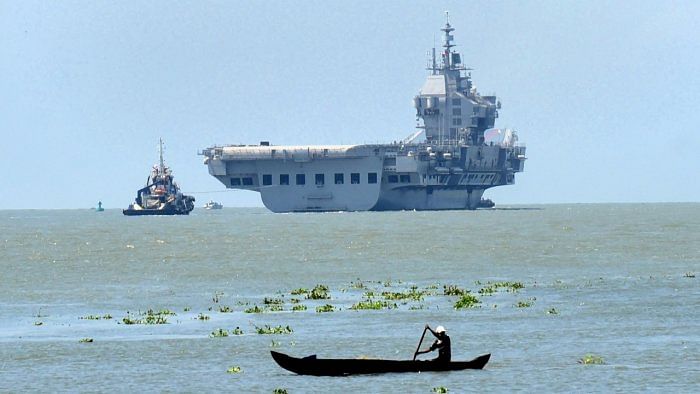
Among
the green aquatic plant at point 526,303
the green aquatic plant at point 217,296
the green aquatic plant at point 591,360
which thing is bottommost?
the green aquatic plant at point 591,360

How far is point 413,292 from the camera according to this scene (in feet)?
197

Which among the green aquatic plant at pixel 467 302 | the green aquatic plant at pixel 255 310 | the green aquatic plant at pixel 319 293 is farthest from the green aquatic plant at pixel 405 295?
the green aquatic plant at pixel 255 310

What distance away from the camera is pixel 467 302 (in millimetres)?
53938

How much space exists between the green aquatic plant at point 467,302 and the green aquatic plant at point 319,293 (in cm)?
546

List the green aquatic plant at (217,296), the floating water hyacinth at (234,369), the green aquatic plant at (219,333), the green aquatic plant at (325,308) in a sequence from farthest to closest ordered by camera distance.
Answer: the green aquatic plant at (217,296) < the green aquatic plant at (325,308) < the green aquatic plant at (219,333) < the floating water hyacinth at (234,369)

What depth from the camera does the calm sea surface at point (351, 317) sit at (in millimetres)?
36062

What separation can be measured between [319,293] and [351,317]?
10607mm

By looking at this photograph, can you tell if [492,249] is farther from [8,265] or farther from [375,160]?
[375,160]

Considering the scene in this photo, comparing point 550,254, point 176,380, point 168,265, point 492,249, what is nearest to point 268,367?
point 176,380

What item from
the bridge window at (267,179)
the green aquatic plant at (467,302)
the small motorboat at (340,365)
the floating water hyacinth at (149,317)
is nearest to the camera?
the small motorboat at (340,365)

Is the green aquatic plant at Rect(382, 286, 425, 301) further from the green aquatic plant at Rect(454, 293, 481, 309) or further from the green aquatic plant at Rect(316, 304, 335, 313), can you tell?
the green aquatic plant at Rect(316, 304, 335, 313)

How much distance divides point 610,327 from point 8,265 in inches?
2027

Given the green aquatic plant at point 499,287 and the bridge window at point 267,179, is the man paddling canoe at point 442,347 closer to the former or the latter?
the green aquatic plant at point 499,287

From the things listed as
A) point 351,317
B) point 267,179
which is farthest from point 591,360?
point 267,179
